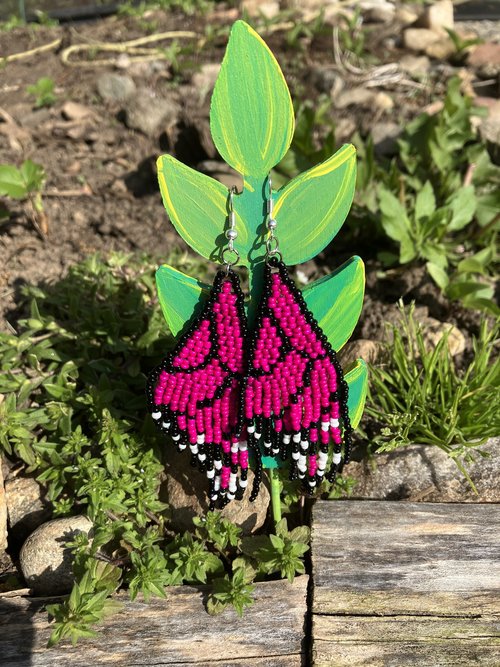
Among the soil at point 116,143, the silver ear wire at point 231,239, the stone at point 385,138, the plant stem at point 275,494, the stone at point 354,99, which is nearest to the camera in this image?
the silver ear wire at point 231,239

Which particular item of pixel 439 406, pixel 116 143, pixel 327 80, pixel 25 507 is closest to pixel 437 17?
pixel 327 80

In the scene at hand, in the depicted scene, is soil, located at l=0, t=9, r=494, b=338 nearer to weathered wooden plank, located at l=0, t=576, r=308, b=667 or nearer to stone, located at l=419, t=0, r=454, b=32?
stone, located at l=419, t=0, r=454, b=32

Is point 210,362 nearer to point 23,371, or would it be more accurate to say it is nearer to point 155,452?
point 155,452

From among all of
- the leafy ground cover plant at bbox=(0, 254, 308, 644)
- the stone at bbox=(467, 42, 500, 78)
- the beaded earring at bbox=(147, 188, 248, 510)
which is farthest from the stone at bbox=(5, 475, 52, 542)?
the stone at bbox=(467, 42, 500, 78)

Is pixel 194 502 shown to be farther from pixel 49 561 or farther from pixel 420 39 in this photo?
pixel 420 39

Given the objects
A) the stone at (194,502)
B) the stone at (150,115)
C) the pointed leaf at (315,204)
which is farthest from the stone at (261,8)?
the stone at (194,502)

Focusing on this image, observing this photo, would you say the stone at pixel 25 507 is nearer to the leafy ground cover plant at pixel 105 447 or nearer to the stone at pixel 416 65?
the leafy ground cover plant at pixel 105 447
